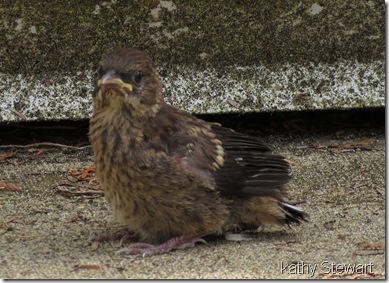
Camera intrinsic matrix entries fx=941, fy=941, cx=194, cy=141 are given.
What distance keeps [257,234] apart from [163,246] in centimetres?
58

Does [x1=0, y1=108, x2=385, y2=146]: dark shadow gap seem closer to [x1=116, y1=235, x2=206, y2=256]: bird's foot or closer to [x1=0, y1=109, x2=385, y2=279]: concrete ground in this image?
[x1=0, y1=109, x2=385, y2=279]: concrete ground

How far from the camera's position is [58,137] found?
6.02 m

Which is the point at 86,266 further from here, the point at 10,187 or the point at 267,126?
the point at 267,126

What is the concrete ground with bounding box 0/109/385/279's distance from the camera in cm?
420

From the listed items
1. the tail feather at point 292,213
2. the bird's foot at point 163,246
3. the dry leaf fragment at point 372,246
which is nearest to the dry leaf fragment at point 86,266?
the bird's foot at point 163,246

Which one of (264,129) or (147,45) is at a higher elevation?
(147,45)

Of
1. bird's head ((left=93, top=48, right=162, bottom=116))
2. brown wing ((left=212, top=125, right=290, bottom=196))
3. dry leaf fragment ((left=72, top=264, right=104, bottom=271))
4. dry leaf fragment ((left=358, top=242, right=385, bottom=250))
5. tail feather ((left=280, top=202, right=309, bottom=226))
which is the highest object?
bird's head ((left=93, top=48, right=162, bottom=116))

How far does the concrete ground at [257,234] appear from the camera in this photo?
4199mm

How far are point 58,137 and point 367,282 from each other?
2657 millimetres

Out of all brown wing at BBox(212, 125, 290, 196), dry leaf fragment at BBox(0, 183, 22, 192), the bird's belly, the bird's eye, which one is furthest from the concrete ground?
the bird's eye

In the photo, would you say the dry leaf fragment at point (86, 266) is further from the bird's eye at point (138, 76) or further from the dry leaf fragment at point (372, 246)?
the dry leaf fragment at point (372, 246)

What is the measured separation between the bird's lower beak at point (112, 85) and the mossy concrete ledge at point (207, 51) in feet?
3.96

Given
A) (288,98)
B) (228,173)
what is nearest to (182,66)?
(288,98)

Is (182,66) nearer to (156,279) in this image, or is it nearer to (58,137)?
(58,137)
